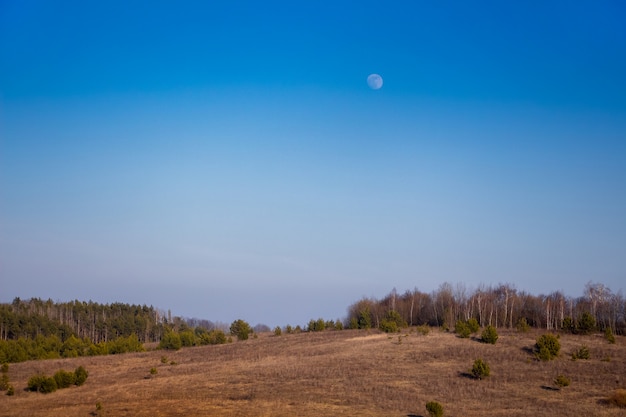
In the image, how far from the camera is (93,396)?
121 ft

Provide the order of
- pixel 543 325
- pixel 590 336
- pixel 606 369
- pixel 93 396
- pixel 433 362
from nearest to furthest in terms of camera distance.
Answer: pixel 93 396 < pixel 606 369 < pixel 433 362 < pixel 590 336 < pixel 543 325

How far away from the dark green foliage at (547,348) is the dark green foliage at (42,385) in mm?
37774

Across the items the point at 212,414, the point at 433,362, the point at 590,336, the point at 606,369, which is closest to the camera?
the point at 212,414

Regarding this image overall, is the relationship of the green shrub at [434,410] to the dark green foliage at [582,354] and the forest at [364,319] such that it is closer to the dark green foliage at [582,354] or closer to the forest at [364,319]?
the dark green foliage at [582,354]

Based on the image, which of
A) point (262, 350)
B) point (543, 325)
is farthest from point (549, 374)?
point (543, 325)

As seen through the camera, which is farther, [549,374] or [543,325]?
[543,325]

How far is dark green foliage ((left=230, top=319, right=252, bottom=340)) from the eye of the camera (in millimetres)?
82312

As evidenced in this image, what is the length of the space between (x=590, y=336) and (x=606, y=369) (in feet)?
63.3

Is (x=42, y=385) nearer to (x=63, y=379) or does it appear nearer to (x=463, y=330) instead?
(x=63, y=379)

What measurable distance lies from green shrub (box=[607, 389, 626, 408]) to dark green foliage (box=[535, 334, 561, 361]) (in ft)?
40.4

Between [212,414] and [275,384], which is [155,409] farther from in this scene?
[275,384]

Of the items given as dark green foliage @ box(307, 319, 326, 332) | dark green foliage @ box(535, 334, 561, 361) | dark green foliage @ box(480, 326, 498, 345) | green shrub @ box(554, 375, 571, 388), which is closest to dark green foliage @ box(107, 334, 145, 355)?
dark green foliage @ box(307, 319, 326, 332)

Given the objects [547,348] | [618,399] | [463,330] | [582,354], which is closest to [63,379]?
[618,399]

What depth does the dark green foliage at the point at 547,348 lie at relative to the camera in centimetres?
4322
